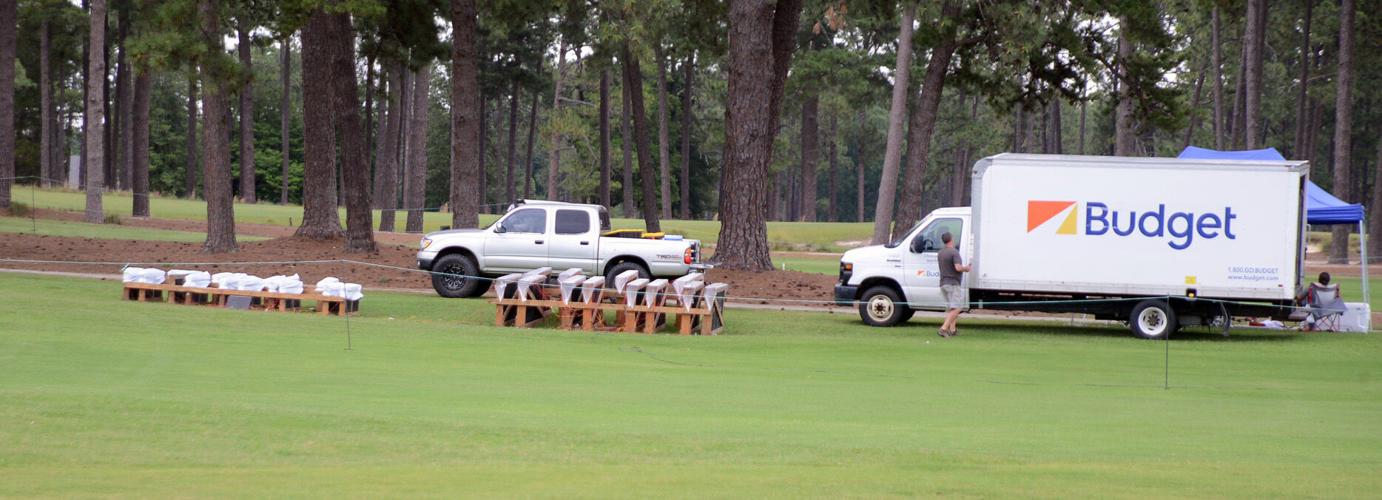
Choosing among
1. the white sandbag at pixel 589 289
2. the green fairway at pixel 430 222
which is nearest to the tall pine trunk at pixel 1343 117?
the green fairway at pixel 430 222

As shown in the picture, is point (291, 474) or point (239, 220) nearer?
point (291, 474)

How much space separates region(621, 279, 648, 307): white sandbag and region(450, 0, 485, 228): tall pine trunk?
10.4 metres

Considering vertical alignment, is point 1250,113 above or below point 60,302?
above

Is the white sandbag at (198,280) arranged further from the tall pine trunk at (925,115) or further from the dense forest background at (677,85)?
the tall pine trunk at (925,115)

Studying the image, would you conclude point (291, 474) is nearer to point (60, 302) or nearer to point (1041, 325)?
point (60, 302)

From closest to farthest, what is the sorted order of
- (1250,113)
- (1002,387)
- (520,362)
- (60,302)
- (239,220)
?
(1002,387)
(520,362)
(60,302)
(1250,113)
(239,220)

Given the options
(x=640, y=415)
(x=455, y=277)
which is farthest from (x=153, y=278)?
(x=640, y=415)

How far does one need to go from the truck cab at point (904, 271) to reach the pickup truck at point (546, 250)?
384cm

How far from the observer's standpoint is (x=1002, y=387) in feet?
47.8

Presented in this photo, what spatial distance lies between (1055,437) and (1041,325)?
1415 cm

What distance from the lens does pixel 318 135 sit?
3203 cm

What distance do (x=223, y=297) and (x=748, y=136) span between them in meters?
11.6

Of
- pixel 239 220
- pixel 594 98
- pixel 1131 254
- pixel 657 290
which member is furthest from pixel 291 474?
pixel 594 98

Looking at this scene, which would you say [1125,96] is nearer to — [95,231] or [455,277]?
[455,277]
